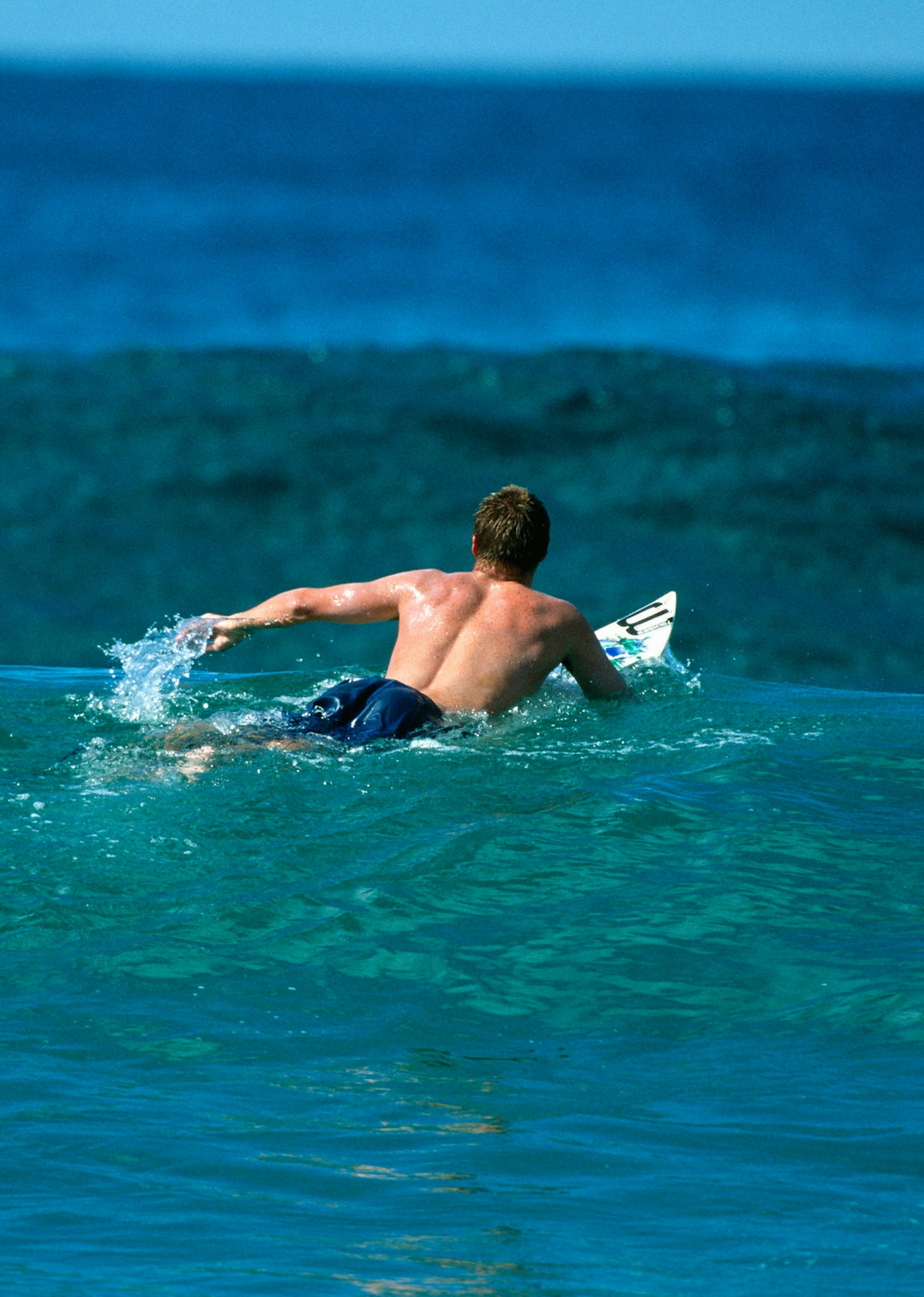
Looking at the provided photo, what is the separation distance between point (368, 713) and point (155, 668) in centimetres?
119

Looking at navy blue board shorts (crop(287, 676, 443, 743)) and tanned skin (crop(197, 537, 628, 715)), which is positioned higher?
tanned skin (crop(197, 537, 628, 715))

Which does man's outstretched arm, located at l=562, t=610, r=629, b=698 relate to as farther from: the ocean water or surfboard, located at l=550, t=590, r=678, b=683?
surfboard, located at l=550, t=590, r=678, b=683

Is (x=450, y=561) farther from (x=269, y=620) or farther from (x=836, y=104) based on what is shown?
(x=836, y=104)

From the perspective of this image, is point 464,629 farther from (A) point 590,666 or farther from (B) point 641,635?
(B) point 641,635

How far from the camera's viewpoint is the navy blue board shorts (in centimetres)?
649

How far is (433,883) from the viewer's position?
507 cm

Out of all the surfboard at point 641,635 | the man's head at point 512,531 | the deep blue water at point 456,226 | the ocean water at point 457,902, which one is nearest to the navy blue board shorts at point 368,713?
the ocean water at point 457,902

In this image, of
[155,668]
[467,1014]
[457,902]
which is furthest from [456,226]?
[467,1014]

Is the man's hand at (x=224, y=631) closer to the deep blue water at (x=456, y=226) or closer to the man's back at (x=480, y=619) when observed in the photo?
the man's back at (x=480, y=619)

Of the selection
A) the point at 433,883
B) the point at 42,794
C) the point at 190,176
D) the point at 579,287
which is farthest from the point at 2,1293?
the point at 190,176

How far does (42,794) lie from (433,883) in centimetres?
163

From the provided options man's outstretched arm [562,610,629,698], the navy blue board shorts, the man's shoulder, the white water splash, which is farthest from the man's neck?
the white water splash

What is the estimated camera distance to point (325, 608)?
703 centimetres

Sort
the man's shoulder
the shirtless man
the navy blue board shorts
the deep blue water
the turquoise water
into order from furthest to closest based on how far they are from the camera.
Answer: the deep blue water < the man's shoulder < the shirtless man < the navy blue board shorts < the turquoise water
